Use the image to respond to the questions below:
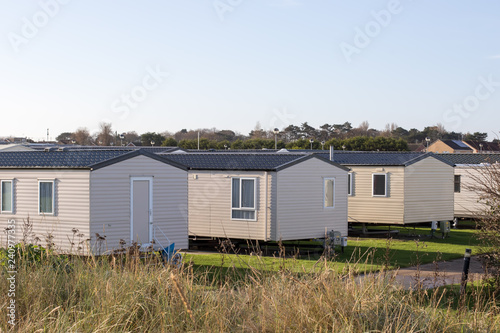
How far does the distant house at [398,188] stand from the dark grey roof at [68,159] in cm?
869

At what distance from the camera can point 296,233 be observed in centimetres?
1669

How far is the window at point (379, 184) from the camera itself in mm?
21016

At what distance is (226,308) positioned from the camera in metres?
5.75

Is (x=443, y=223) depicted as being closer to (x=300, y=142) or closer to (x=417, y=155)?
(x=417, y=155)

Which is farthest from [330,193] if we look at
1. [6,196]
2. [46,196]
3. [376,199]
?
[6,196]

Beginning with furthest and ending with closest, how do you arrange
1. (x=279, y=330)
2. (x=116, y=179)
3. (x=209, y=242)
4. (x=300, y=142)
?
(x=300, y=142), (x=209, y=242), (x=116, y=179), (x=279, y=330)

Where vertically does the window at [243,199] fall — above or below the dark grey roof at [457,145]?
below

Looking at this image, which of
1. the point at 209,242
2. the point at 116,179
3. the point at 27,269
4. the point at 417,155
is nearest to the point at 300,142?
the point at 417,155

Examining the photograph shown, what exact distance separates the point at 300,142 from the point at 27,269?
42.8m

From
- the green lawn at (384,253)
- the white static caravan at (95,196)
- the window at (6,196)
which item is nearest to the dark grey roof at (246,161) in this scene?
the white static caravan at (95,196)

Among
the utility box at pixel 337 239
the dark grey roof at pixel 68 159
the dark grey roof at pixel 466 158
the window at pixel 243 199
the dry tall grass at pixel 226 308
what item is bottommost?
the utility box at pixel 337 239

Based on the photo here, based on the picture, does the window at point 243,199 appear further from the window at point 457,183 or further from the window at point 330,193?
the window at point 457,183

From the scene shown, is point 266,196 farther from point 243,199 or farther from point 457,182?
point 457,182

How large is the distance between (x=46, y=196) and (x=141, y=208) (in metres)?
2.30
